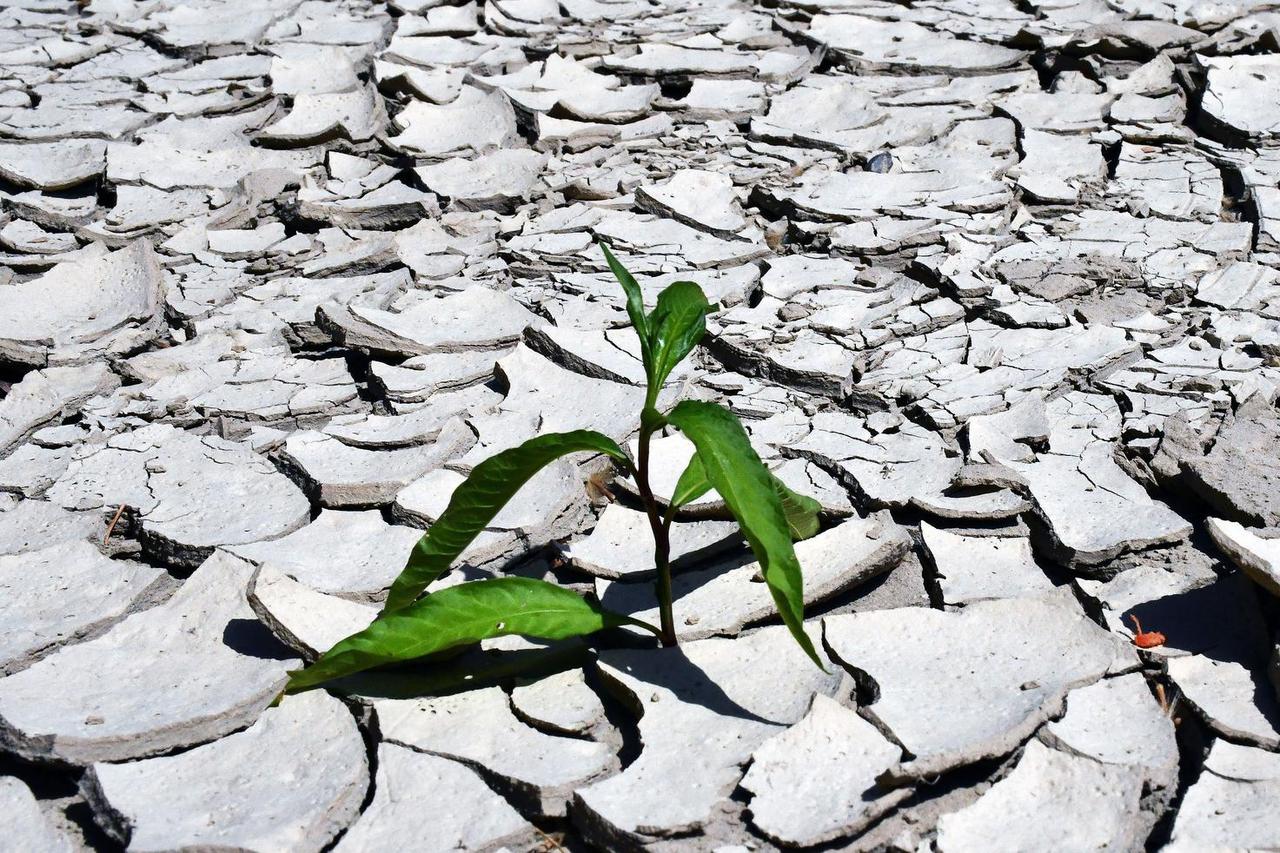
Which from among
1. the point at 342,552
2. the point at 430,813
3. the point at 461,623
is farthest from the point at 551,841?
the point at 342,552

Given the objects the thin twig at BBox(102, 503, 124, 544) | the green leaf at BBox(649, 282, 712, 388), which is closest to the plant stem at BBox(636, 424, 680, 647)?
the green leaf at BBox(649, 282, 712, 388)

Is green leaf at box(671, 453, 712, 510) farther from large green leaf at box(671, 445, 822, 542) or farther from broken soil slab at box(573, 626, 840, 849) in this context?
Answer: broken soil slab at box(573, 626, 840, 849)

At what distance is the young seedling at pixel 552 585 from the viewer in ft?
4.16

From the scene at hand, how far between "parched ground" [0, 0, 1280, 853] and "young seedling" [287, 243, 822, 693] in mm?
85

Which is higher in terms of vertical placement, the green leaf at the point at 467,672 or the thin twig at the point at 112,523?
the green leaf at the point at 467,672

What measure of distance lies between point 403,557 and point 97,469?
0.56 metres

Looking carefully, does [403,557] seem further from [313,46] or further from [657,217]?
[313,46]

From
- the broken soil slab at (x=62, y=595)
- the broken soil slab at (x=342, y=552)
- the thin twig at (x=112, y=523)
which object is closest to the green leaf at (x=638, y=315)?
the broken soil slab at (x=342, y=552)

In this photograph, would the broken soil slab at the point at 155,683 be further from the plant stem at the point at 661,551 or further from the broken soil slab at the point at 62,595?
the plant stem at the point at 661,551

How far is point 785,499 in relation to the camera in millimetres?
1575

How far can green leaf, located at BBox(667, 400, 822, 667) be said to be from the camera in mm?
1245

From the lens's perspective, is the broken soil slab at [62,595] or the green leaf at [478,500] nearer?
the green leaf at [478,500]

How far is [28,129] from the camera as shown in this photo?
3027 mm

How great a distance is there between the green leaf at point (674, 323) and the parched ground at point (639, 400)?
307mm
